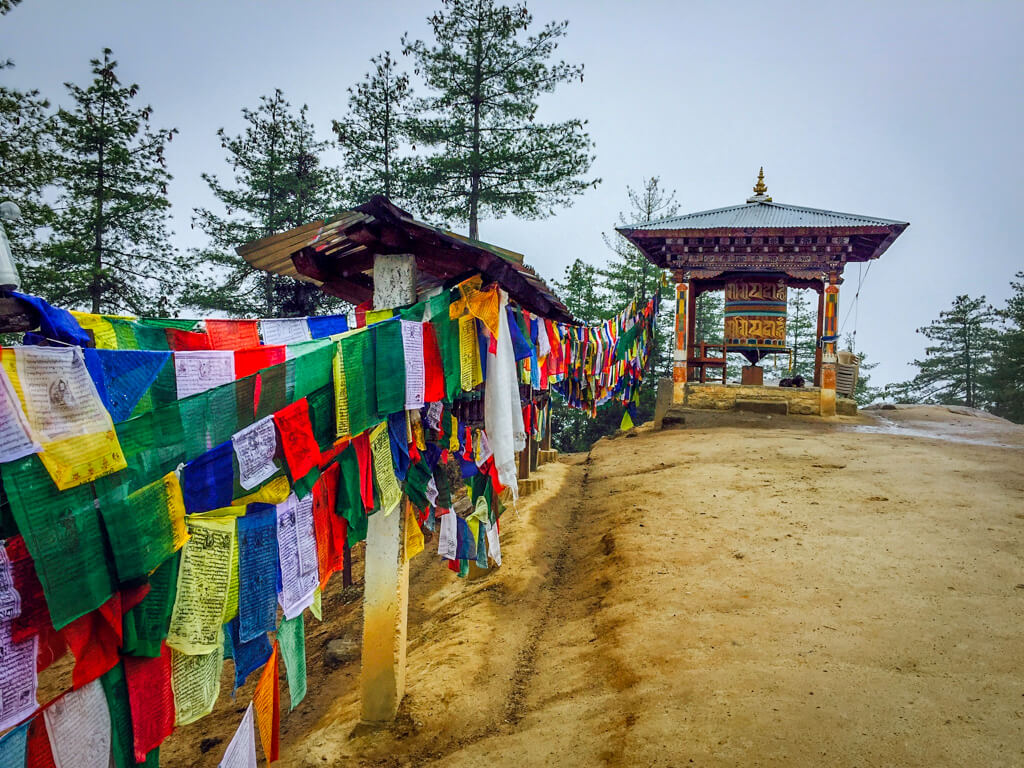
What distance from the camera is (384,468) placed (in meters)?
4.35

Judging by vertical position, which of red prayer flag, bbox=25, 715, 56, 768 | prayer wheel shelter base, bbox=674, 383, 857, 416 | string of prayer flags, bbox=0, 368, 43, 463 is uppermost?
string of prayer flags, bbox=0, 368, 43, 463

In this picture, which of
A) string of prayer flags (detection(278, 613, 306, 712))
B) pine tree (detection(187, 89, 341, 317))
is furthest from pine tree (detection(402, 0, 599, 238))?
string of prayer flags (detection(278, 613, 306, 712))

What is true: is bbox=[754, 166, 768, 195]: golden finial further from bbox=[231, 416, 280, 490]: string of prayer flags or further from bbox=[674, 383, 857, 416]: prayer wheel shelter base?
bbox=[231, 416, 280, 490]: string of prayer flags

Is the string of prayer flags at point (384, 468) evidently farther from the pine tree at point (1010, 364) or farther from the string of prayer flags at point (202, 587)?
the pine tree at point (1010, 364)

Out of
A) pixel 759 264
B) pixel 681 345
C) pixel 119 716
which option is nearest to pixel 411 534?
pixel 119 716

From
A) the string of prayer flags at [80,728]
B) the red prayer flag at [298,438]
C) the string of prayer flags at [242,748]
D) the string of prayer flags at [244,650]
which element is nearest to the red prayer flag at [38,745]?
the string of prayer flags at [80,728]

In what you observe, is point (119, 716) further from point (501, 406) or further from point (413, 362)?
point (501, 406)

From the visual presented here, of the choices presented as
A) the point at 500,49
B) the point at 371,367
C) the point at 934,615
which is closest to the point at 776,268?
the point at 500,49

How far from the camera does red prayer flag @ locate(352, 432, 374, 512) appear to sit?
407 cm

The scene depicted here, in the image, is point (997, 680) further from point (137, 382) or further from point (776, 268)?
point (776, 268)

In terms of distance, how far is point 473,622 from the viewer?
21.8ft

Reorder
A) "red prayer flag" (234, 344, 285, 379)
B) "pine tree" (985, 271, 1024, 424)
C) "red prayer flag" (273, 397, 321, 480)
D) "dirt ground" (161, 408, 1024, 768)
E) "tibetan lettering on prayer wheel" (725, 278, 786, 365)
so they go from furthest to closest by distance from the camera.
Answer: "pine tree" (985, 271, 1024, 424), "tibetan lettering on prayer wheel" (725, 278, 786, 365), "dirt ground" (161, 408, 1024, 768), "red prayer flag" (234, 344, 285, 379), "red prayer flag" (273, 397, 321, 480)

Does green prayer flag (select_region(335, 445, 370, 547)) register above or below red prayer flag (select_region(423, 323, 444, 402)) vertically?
below

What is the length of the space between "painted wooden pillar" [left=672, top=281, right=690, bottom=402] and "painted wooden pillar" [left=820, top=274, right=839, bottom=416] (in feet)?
11.0
